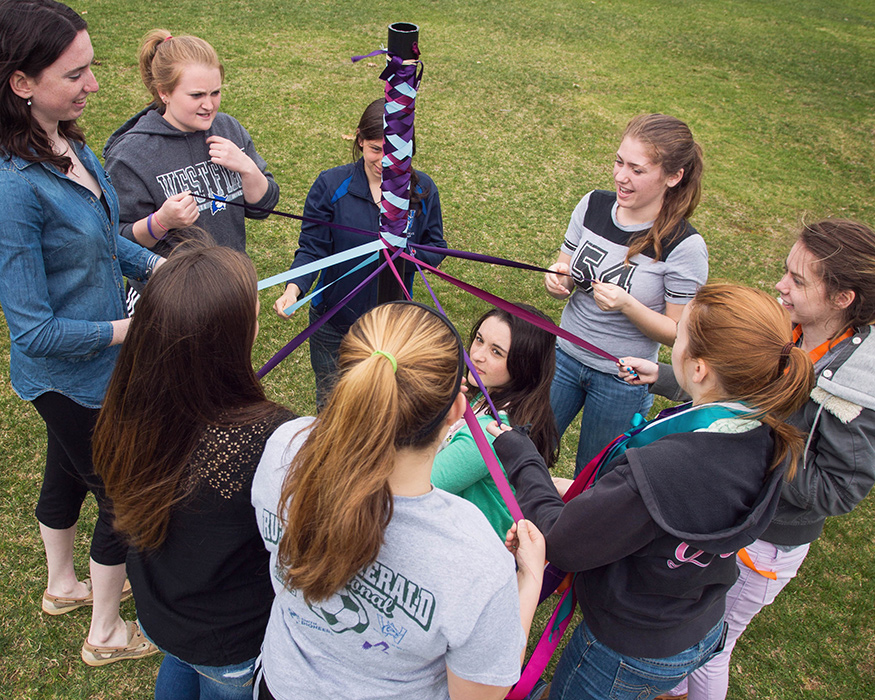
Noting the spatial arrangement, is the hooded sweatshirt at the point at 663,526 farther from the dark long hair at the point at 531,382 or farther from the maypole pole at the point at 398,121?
the maypole pole at the point at 398,121

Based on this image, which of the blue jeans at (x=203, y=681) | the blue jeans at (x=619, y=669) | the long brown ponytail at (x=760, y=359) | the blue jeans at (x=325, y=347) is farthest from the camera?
the blue jeans at (x=325, y=347)

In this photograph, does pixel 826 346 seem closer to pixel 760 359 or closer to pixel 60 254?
pixel 760 359

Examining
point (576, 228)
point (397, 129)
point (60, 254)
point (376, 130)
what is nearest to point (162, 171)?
point (60, 254)

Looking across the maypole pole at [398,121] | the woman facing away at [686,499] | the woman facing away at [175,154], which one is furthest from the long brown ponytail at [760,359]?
the woman facing away at [175,154]

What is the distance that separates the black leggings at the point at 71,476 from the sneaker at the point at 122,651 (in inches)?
16.9

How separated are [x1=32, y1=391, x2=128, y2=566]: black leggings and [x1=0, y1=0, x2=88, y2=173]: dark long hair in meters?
0.76

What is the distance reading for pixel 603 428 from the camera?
9.23 feet

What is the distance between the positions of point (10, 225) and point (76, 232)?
0.18m

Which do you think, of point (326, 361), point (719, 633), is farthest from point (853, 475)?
point (326, 361)

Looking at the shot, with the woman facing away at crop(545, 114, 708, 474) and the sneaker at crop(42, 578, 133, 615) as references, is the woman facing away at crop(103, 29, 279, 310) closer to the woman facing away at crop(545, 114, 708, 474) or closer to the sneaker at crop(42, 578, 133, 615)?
the sneaker at crop(42, 578, 133, 615)

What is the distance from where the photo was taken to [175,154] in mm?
2605

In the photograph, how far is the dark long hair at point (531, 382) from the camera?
7.13 ft

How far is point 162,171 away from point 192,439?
153cm

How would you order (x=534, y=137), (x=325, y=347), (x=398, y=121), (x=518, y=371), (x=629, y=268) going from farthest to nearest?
1. (x=534, y=137)
2. (x=325, y=347)
3. (x=629, y=268)
4. (x=518, y=371)
5. (x=398, y=121)
